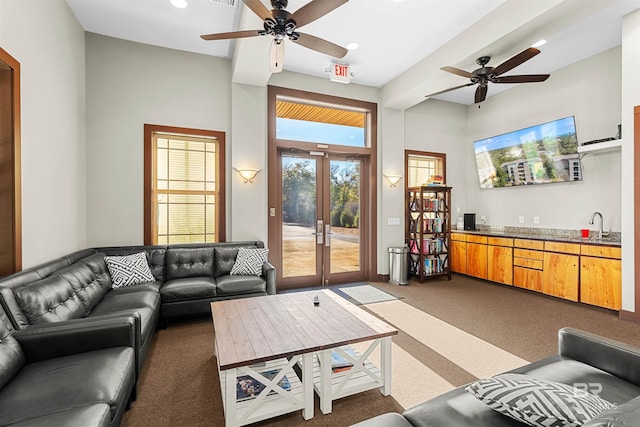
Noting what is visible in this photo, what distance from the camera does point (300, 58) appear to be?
4645mm

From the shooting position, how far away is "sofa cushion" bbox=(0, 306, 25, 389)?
161cm

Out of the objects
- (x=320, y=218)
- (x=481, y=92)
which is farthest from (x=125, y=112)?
(x=481, y=92)

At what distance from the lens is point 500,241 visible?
212 inches

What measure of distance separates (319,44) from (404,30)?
1.58 meters

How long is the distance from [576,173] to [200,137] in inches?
239

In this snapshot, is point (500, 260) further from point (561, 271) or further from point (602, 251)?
point (602, 251)

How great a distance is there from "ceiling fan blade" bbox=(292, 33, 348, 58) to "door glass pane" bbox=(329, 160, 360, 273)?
251 centimetres

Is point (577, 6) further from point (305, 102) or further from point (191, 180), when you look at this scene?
point (191, 180)

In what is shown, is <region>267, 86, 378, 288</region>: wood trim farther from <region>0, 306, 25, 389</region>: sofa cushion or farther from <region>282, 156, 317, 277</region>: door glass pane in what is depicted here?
<region>0, 306, 25, 389</region>: sofa cushion

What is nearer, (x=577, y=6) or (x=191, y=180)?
(x=577, y=6)

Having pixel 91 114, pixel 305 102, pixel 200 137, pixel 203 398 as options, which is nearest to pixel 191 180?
pixel 200 137

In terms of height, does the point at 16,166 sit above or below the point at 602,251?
above

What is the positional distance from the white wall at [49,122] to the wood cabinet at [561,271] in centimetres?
646

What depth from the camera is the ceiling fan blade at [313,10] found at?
2.40 meters
